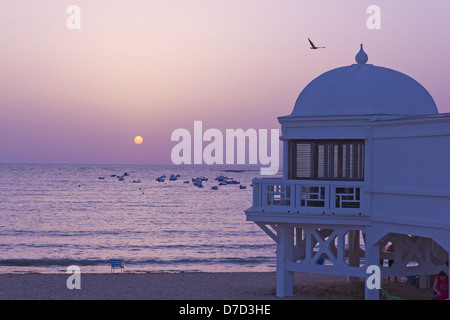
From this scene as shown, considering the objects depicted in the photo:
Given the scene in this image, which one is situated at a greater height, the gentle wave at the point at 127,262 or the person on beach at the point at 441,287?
the person on beach at the point at 441,287

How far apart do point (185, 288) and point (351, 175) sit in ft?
28.0

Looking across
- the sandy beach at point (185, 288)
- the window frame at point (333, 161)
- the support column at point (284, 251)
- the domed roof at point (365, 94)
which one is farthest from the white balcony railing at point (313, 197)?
the sandy beach at point (185, 288)

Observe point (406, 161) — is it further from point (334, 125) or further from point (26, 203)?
point (26, 203)

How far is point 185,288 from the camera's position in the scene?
2589 cm

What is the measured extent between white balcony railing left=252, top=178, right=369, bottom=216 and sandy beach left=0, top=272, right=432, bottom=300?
314cm

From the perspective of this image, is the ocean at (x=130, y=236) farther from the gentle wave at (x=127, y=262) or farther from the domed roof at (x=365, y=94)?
the domed roof at (x=365, y=94)

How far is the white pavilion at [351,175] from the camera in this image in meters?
19.0

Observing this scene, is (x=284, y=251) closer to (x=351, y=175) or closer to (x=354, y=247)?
(x=351, y=175)

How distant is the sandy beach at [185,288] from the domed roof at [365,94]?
6119 millimetres

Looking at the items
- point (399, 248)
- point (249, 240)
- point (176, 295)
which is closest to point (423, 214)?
point (399, 248)

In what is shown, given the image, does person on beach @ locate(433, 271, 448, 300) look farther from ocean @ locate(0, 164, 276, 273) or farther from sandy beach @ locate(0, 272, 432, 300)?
ocean @ locate(0, 164, 276, 273)

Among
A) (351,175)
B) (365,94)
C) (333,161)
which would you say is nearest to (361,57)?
(365,94)

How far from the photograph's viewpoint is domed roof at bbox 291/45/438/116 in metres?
20.3

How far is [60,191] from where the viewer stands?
130000 mm
